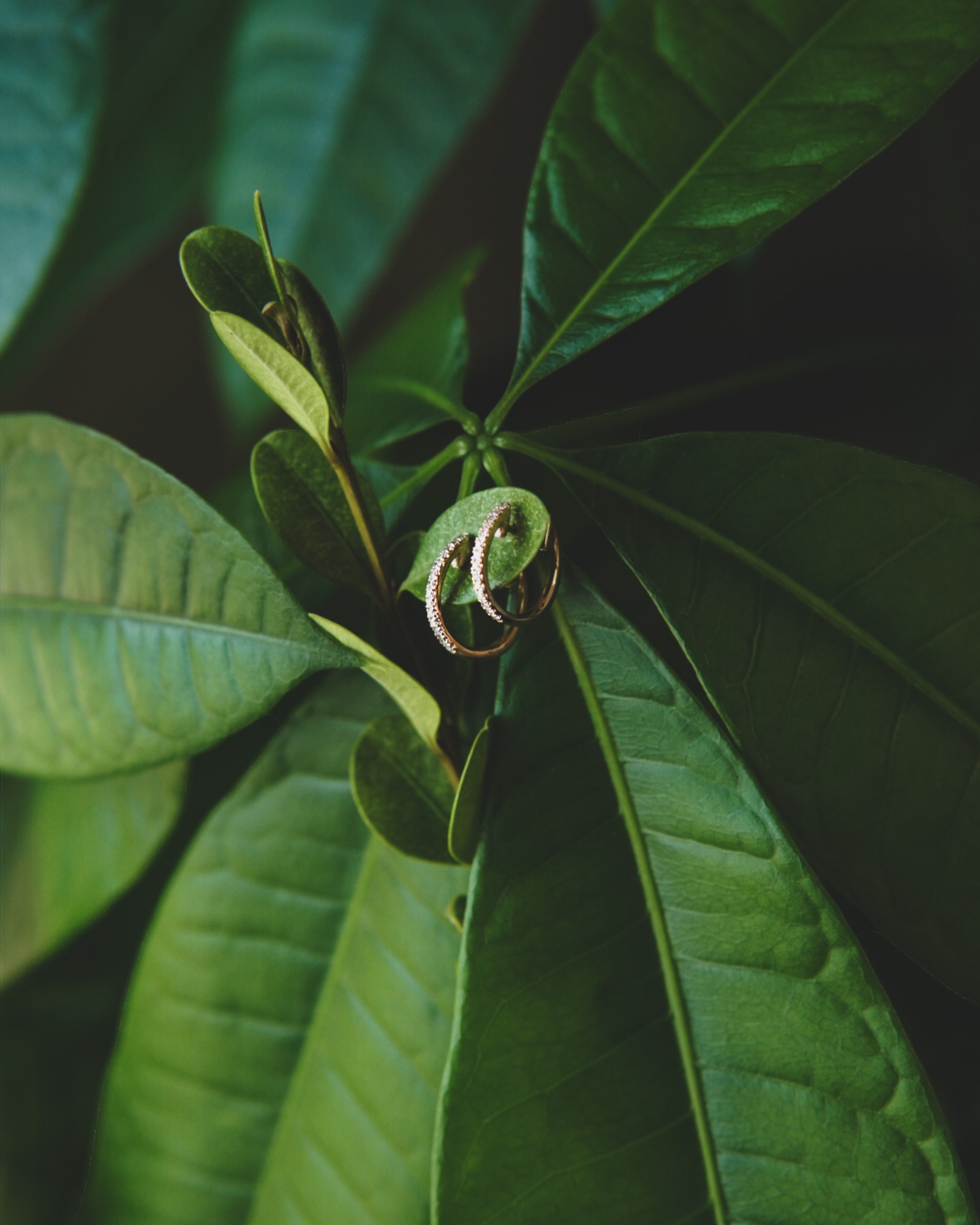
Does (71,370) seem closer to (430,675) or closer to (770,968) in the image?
(430,675)

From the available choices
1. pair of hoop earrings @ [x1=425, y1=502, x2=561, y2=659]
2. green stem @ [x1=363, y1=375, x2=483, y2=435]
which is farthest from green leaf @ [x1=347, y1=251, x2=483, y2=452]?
pair of hoop earrings @ [x1=425, y1=502, x2=561, y2=659]

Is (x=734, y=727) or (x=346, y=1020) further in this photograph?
(x=346, y=1020)

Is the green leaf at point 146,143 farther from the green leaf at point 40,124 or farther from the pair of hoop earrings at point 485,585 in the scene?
the pair of hoop earrings at point 485,585

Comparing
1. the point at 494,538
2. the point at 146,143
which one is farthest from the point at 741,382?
the point at 146,143

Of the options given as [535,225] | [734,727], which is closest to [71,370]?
[535,225]

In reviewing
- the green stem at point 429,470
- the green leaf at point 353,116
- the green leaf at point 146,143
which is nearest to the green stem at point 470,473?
the green stem at point 429,470
